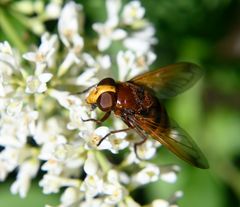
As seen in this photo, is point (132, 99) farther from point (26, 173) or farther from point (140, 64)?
point (26, 173)

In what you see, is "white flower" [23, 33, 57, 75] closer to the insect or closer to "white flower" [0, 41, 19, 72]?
"white flower" [0, 41, 19, 72]

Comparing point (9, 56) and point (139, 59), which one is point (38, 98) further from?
point (139, 59)

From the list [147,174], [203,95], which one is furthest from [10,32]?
[203,95]

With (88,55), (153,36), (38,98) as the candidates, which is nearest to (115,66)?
(153,36)

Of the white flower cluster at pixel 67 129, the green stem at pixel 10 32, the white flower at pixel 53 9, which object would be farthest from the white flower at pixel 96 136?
the white flower at pixel 53 9

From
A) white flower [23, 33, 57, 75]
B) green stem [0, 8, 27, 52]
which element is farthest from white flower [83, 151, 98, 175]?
green stem [0, 8, 27, 52]

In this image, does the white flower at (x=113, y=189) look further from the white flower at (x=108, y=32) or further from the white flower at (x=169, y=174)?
the white flower at (x=108, y=32)
